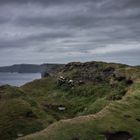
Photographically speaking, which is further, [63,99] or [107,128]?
[63,99]

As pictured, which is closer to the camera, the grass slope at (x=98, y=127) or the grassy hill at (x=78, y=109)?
the grass slope at (x=98, y=127)

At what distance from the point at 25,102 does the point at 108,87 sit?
41667 mm

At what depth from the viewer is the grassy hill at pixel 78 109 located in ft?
162

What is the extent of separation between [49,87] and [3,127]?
259ft

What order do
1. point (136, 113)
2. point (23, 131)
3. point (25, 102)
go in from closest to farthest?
point (136, 113) → point (23, 131) → point (25, 102)

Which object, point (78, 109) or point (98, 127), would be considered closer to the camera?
point (98, 127)

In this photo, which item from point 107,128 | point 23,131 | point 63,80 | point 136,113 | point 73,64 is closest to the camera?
point 107,128

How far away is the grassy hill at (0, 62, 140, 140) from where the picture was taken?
49.5 m

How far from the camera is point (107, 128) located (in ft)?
166

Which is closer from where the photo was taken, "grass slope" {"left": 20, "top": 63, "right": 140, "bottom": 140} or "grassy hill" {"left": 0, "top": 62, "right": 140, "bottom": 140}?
"grass slope" {"left": 20, "top": 63, "right": 140, "bottom": 140}

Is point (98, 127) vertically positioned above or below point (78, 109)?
above

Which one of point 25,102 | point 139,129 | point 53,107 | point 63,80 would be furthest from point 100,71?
point 139,129

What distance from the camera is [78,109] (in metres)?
96.4

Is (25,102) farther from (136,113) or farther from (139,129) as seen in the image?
(139,129)
